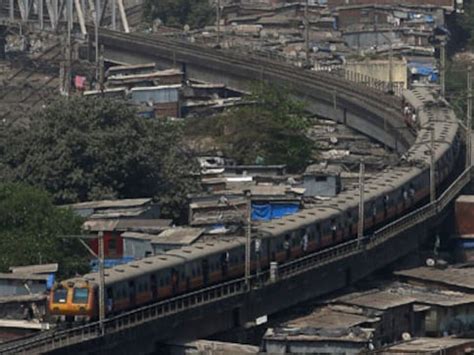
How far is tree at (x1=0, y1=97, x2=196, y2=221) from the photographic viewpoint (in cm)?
6444

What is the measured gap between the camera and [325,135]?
8419 cm

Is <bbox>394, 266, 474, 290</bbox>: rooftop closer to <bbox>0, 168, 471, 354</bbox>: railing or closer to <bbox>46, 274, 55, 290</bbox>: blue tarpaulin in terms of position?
<bbox>0, 168, 471, 354</bbox>: railing

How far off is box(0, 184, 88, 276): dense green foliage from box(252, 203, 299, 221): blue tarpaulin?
8.66 m

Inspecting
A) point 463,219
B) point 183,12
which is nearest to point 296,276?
point 463,219

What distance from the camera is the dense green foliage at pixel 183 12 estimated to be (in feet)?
366

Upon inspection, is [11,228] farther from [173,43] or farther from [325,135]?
[173,43]

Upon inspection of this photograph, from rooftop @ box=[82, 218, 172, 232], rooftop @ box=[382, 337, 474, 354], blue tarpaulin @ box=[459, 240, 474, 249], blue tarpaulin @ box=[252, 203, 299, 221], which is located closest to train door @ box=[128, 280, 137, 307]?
rooftop @ box=[382, 337, 474, 354]

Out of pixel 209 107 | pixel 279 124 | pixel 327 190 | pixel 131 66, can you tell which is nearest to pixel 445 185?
pixel 327 190

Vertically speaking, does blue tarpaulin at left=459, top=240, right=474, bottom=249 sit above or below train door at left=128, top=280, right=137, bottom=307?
below

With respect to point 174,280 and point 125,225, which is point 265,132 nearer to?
point 125,225

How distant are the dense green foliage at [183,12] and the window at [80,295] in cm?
6640

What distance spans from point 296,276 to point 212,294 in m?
4.26

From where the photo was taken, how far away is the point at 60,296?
45656mm

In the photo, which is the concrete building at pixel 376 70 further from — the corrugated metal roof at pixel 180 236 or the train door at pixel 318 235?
the corrugated metal roof at pixel 180 236
